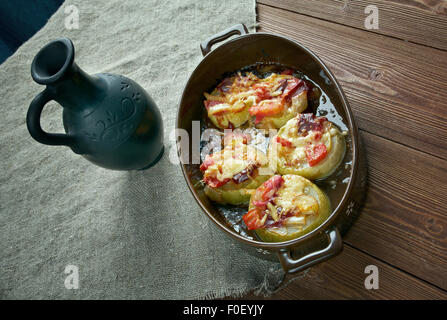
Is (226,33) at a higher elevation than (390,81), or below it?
higher

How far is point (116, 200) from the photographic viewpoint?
1484mm

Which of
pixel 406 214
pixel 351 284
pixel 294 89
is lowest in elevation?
pixel 351 284

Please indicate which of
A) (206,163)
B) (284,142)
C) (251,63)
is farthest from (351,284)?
(251,63)

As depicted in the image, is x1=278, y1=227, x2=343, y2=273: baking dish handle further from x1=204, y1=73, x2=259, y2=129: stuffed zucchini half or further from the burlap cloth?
x1=204, y1=73, x2=259, y2=129: stuffed zucchini half

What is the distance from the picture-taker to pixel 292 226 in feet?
3.68

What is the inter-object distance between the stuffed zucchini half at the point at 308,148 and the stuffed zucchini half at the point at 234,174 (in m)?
0.05

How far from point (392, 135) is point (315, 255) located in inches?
23.0

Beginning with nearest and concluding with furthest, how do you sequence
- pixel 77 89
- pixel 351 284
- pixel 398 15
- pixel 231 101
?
Result: pixel 77 89
pixel 351 284
pixel 231 101
pixel 398 15

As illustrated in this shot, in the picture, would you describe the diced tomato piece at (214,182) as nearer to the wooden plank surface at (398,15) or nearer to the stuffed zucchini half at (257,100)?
the stuffed zucchini half at (257,100)

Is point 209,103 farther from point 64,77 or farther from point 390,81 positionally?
point 390,81

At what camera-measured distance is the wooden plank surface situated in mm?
1426

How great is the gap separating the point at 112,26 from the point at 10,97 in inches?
22.1

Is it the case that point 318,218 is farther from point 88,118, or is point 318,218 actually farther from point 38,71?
point 38,71
